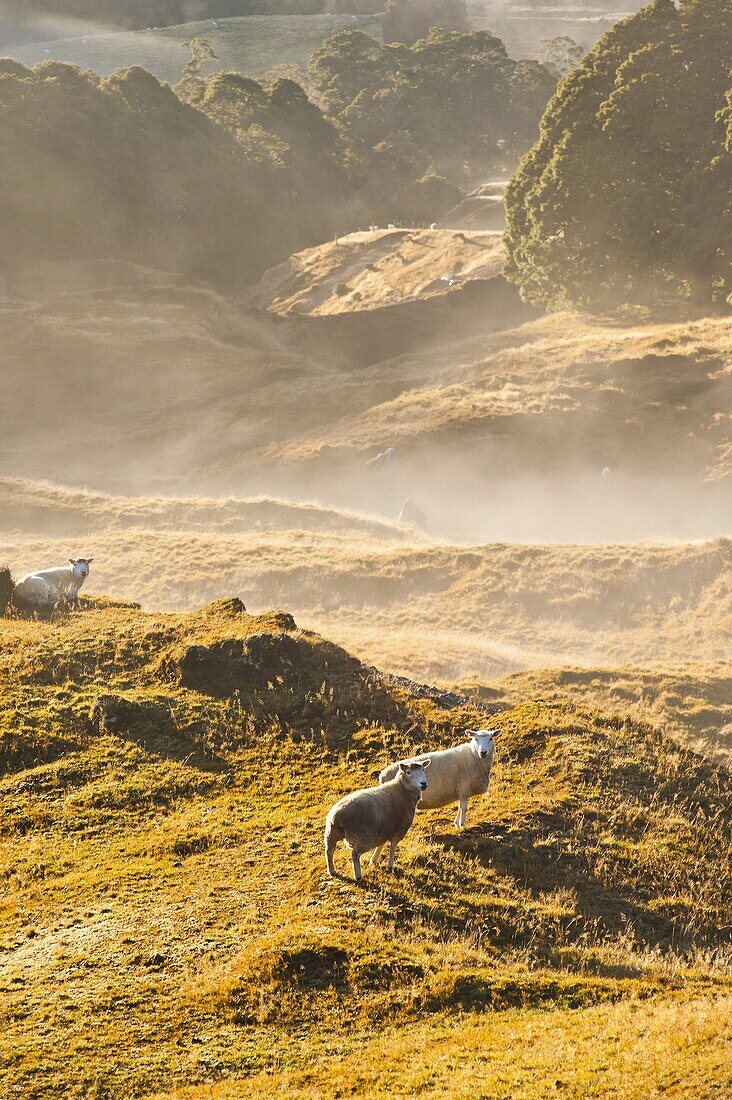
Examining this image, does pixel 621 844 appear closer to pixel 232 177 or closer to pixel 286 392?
pixel 286 392

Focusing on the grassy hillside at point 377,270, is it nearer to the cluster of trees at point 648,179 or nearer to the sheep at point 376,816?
the cluster of trees at point 648,179

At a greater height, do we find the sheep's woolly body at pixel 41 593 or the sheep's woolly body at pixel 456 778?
the sheep's woolly body at pixel 41 593

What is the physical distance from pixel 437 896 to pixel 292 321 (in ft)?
258

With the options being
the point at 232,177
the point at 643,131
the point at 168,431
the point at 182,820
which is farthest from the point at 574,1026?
the point at 232,177

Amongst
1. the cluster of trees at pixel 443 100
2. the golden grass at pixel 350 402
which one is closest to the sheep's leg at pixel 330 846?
the golden grass at pixel 350 402

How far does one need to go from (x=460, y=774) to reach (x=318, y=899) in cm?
278

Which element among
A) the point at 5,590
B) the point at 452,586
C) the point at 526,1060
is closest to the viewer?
the point at 526,1060

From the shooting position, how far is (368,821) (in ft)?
38.4

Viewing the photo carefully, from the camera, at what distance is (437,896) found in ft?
37.8

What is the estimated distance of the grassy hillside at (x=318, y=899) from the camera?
877cm

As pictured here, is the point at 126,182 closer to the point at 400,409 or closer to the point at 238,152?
the point at 238,152

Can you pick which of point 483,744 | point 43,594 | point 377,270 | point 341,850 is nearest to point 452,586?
point 43,594

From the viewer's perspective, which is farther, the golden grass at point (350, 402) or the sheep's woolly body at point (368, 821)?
the golden grass at point (350, 402)

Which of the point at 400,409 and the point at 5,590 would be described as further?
the point at 400,409
